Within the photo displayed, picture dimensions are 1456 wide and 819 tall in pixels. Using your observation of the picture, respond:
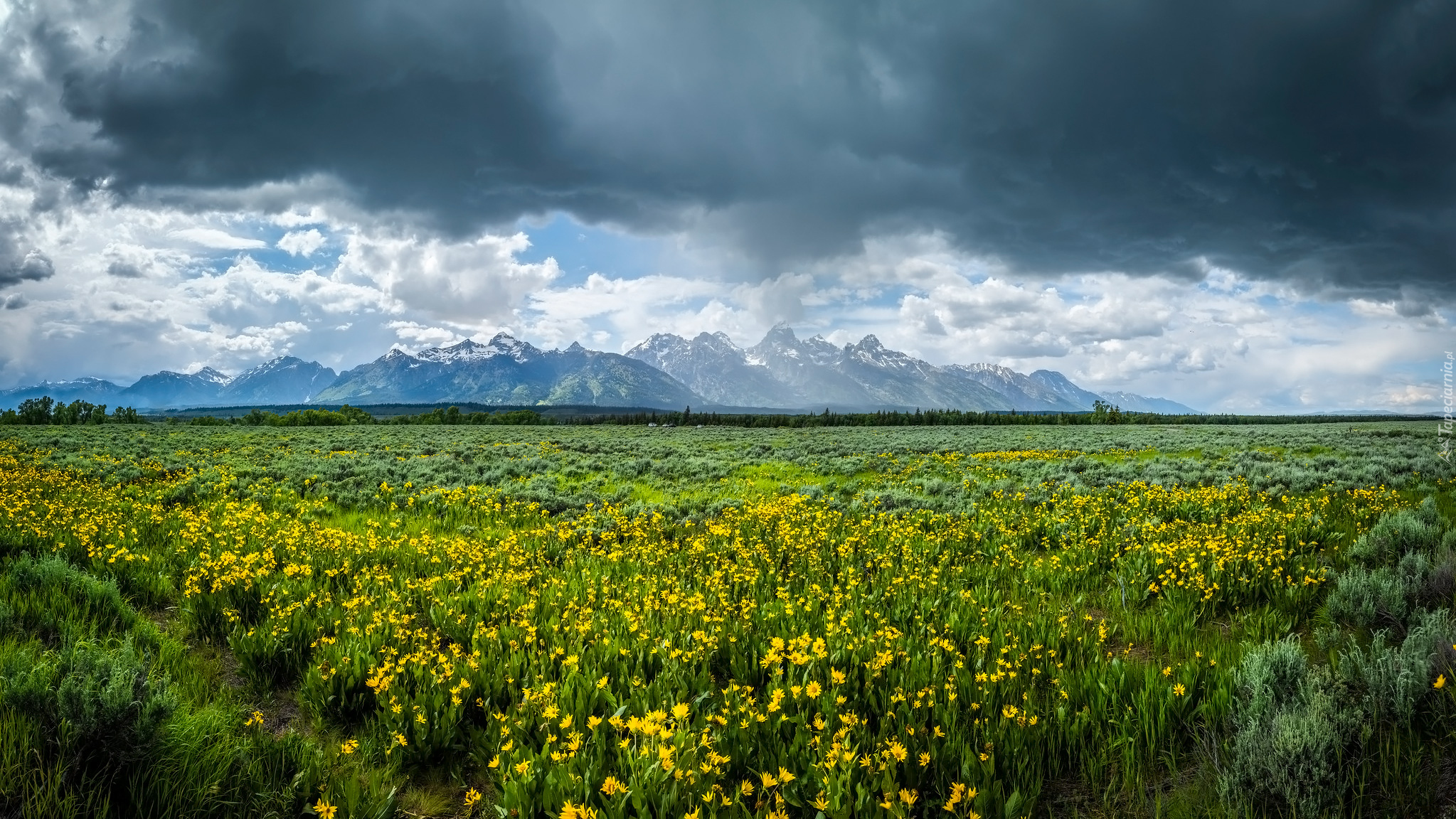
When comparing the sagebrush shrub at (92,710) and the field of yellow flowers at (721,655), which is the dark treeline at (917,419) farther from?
the sagebrush shrub at (92,710)

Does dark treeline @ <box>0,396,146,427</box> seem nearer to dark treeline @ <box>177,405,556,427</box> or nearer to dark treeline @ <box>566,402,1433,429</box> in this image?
dark treeline @ <box>177,405,556,427</box>

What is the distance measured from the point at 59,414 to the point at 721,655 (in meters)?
132

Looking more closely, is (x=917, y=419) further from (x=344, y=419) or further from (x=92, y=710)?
(x=92, y=710)

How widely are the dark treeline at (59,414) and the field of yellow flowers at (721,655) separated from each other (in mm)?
94353

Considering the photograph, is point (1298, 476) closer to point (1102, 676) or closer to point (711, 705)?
point (1102, 676)

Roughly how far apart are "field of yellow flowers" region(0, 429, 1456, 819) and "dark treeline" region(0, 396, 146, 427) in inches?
3715

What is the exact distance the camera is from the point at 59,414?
91.8 m

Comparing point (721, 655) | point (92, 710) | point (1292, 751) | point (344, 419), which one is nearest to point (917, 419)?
point (344, 419)

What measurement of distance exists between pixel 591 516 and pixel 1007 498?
9.37m

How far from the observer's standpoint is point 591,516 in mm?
12062

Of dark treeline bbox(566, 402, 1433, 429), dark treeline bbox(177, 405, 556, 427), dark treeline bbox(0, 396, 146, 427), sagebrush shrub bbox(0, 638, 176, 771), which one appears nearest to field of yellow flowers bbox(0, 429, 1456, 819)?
sagebrush shrub bbox(0, 638, 176, 771)

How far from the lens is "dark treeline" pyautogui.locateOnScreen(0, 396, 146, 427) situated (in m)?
75.8

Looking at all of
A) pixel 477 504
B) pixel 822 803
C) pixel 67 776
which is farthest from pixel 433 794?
pixel 477 504

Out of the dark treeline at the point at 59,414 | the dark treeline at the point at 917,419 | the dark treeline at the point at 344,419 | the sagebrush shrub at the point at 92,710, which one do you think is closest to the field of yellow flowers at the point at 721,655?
the sagebrush shrub at the point at 92,710
